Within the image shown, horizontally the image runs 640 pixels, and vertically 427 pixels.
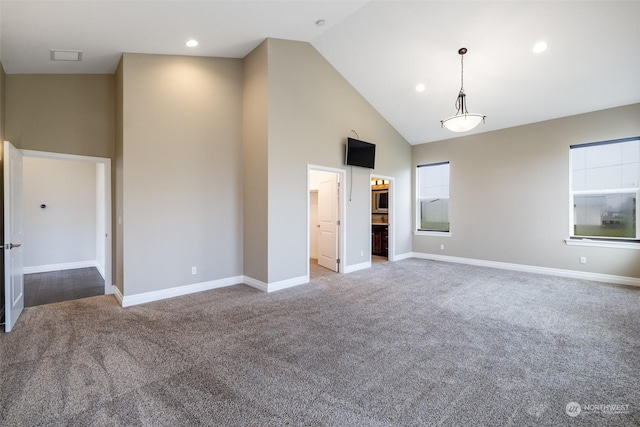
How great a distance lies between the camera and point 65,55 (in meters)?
3.62

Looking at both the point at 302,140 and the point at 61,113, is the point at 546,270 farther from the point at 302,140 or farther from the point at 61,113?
the point at 61,113

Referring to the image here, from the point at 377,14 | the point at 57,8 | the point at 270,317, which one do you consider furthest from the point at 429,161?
the point at 57,8

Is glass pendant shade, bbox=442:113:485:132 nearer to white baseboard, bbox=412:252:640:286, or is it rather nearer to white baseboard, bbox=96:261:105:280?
white baseboard, bbox=412:252:640:286

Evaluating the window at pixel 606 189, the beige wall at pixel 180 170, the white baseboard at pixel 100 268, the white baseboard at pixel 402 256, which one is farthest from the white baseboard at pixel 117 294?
the window at pixel 606 189

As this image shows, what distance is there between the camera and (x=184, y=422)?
175cm

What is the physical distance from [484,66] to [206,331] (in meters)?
5.68

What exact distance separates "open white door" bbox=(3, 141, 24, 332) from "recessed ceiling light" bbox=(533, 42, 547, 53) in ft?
22.7

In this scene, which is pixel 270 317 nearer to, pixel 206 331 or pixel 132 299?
pixel 206 331

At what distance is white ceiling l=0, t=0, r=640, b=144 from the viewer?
321 cm

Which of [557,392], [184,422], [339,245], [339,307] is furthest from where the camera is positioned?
[339,245]

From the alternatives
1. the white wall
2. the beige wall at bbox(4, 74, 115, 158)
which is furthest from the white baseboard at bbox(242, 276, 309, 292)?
the white wall

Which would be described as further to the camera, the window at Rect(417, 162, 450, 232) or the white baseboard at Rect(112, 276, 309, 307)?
the window at Rect(417, 162, 450, 232)

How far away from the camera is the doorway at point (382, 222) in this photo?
23.4 ft

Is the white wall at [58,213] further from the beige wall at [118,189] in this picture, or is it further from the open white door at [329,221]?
the open white door at [329,221]
